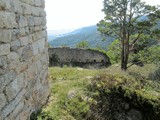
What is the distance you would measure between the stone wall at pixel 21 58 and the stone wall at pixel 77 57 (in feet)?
40.8

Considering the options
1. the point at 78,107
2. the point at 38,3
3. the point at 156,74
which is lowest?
the point at 156,74

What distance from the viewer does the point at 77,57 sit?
18.4 metres

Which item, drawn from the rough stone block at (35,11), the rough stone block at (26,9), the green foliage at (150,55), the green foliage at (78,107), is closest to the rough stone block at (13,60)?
the rough stone block at (26,9)

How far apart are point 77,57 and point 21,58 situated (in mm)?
14756

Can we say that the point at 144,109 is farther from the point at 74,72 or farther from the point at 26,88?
the point at 26,88

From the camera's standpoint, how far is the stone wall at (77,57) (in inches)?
703

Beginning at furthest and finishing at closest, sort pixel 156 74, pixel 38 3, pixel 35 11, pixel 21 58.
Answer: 1. pixel 156 74
2. pixel 38 3
3. pixel 35 11
4. pixel 21 58

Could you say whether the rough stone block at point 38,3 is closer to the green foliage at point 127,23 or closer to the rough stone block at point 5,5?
the rough stone block at point 5,5

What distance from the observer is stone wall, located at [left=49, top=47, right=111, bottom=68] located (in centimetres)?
1784

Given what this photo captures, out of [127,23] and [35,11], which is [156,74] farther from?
[35,11]

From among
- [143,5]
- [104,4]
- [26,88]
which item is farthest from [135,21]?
[26,88]

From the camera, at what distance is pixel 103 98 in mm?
6578

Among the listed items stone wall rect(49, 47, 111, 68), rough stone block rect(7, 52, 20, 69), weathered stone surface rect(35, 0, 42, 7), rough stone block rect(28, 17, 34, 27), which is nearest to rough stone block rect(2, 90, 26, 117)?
rough stone block rect(7, 52, 20, 69)

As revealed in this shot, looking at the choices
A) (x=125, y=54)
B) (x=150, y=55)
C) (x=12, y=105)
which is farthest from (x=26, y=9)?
(x=150, y=55)
